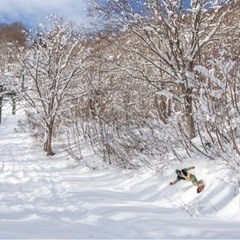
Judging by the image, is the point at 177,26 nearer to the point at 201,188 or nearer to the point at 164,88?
the point at 164,88

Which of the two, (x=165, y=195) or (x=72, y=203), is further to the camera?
(x=165, y=195)

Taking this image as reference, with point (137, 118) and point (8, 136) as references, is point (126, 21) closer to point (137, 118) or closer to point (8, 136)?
point (137, 118)

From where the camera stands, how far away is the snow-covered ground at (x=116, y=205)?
5105mm

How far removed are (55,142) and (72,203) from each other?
984 centimetres

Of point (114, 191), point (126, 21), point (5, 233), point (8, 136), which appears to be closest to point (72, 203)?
point (114, 191)

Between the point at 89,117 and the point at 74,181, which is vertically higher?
the point at 89,117

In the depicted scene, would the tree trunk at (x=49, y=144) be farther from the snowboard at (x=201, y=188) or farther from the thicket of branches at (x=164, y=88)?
the snowboard at (x=201, y=188)

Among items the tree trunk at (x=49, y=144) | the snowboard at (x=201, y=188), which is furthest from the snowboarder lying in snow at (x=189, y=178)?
the tree trunk at (x=49, y=144)

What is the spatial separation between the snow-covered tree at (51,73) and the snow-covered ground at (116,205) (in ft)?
14.3

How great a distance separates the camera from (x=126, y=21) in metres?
9.65

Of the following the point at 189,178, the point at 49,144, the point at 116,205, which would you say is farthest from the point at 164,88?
the point at 49,144

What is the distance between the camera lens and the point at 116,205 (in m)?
6.76

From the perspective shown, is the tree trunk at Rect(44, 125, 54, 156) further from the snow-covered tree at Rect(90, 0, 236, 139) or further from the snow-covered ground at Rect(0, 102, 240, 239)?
the snow-covered tree at Rect(90, 0, 236, 139)

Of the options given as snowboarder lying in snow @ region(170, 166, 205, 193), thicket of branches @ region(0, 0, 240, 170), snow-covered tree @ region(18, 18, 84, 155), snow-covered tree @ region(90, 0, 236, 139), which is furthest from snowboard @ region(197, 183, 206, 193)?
snow-covered tree @ region(18, 18, 84, 155)
